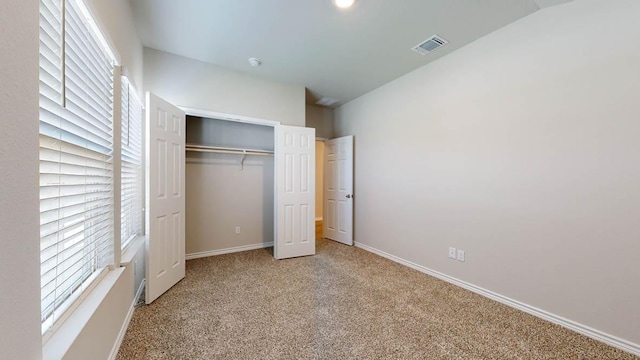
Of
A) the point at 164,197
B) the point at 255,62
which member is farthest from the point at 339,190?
the point at 164,197

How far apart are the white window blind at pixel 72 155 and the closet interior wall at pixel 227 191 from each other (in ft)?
6.52

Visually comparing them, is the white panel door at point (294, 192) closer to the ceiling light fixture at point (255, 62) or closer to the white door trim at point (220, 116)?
the white door trim at point (220, 116)

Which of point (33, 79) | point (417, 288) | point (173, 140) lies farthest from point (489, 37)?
point (173, 140)

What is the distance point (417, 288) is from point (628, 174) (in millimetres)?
1877

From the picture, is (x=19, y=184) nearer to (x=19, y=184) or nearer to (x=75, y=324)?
(x=19, y=184)

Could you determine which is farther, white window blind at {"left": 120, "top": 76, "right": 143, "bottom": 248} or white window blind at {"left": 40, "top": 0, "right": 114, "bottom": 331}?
white window blind at {"left": 120, "top": 76, "right": 143, "bottom": 248}

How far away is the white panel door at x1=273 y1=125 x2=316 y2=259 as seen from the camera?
3.50 metres

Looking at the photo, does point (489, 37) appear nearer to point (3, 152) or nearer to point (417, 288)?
point (417, 288)

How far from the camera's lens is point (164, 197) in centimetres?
244

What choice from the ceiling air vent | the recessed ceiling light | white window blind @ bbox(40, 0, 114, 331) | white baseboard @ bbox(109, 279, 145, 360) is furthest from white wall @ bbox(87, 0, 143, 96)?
the ceiling air vent

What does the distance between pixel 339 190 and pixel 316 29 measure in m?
2.72

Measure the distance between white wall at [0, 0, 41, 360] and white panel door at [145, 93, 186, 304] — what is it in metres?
1.61

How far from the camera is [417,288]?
2.60 m

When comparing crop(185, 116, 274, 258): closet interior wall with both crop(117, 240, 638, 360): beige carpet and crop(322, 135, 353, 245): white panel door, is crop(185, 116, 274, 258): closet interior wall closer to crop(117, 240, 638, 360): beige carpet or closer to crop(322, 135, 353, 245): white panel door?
crop(117, 240, 638, 360): beige carpet
